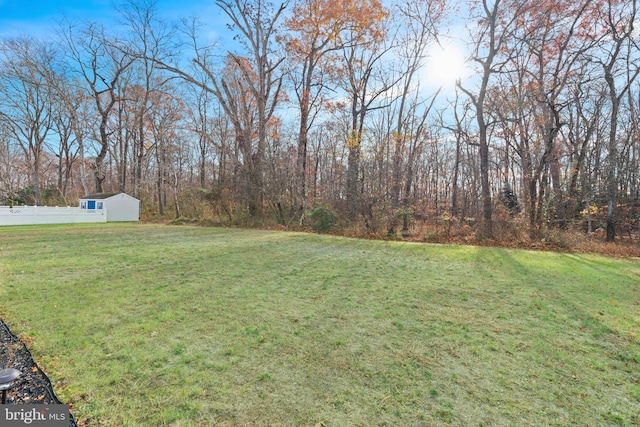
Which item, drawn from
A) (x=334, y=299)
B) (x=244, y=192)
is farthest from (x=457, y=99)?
(x=334, y=299)

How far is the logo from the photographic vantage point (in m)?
1.42

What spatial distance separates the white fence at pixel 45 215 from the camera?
1269 centimetres

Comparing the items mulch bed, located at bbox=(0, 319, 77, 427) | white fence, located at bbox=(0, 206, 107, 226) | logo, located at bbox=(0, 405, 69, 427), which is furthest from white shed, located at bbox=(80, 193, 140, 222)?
logo, located at bbox=(0, 405, 69, 427)

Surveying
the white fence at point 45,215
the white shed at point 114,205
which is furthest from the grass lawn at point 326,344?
the white shed at point 114,205

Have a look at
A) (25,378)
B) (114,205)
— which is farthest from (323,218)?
(114,205)

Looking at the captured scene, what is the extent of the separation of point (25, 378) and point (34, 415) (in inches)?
17.0

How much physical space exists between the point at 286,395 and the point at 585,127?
56.0ft

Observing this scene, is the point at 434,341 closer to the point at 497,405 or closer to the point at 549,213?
the point at 497,405

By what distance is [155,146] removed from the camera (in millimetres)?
20562

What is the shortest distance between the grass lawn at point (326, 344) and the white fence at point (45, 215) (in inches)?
464

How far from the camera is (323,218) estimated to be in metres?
11.5

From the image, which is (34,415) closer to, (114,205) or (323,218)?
(323,218)

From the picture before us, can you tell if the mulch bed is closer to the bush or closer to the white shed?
the bush

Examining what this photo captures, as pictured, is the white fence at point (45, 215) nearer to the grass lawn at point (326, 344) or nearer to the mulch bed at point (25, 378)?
the grass lawn at point (326, 344)
